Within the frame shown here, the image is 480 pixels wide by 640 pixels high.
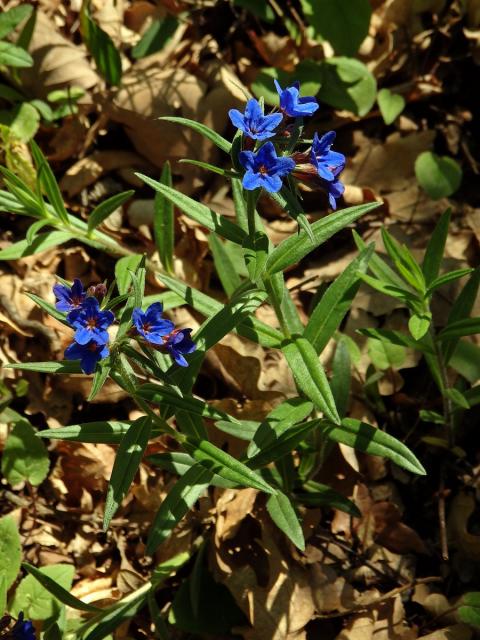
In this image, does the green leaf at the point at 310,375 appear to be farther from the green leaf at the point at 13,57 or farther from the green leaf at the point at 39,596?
the green leaf at the point at 13,57

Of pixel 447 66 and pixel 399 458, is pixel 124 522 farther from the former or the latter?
pixel 447 66

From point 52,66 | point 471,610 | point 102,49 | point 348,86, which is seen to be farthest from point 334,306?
point 52,66

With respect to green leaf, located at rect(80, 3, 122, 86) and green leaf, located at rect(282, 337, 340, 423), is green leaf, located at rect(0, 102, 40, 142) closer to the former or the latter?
green leaf, located at rect(80, 3, 122, 86)

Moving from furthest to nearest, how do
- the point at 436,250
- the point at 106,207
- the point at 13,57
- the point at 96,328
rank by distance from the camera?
1. the point at 13,57
2. the point at 106,207
3. the point at 436,250
4. the point at 96,328

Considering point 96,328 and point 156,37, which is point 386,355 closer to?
point 96,328

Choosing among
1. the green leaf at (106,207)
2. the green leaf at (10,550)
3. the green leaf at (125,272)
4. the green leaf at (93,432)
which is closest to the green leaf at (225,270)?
the green leaf at (125,272)

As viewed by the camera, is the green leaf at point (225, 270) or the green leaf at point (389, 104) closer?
the green leaf at point (225, 270)
